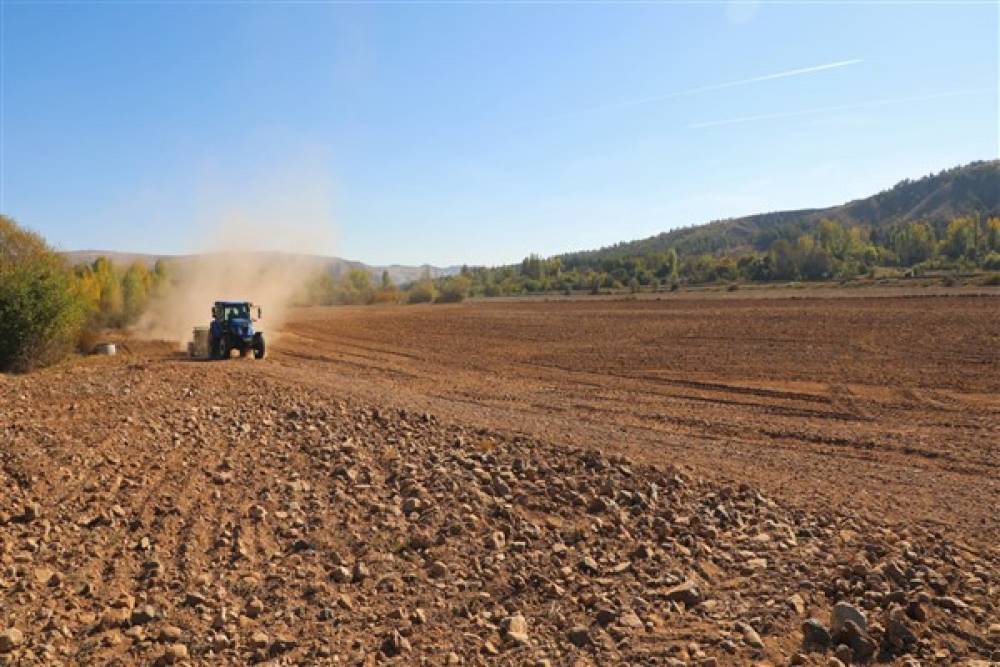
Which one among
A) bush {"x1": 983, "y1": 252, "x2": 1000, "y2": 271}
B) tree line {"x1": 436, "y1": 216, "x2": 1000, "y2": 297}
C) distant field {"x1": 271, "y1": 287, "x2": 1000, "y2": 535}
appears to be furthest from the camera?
tree line {"x1": 436, "y1": 216, "x2": 1000, "y2": 297}

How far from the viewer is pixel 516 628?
5.60 meters

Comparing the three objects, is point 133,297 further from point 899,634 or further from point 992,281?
point 992,281

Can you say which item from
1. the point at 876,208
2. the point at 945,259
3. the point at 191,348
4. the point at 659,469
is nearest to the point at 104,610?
the point at 659,469

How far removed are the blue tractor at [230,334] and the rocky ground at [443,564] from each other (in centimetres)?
1396

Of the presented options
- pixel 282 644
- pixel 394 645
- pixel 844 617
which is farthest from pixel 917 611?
pixel 282 644

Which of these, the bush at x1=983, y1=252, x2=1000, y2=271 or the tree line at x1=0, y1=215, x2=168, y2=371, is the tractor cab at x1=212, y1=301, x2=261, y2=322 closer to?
the tree line at x1=0, y1=215, x2=168, y2=371

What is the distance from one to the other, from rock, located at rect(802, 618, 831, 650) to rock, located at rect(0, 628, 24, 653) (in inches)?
241

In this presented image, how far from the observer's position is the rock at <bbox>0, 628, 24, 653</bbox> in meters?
5.16

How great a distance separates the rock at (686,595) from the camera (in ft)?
19.6

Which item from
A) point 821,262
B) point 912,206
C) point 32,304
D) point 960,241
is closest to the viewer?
point 32,304

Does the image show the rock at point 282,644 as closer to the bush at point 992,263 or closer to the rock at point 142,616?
Result: the rock at point 142,616

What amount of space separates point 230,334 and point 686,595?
21945 mm

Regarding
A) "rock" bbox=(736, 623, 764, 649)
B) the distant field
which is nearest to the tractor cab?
the distant field

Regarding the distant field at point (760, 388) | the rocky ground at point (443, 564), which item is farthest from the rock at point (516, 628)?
the distant field at point (760, 388)
